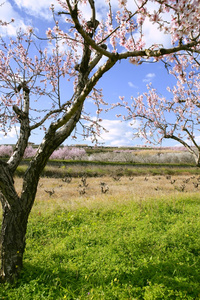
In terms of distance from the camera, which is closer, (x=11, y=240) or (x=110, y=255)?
(x=11, y=240)

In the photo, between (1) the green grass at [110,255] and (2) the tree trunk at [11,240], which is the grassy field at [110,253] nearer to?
(1) the green grass at [110,255]

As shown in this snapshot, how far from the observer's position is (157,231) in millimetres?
6742

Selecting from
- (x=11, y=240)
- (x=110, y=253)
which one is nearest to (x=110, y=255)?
(x=110, y=253)

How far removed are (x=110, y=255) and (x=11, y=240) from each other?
7.80 feet

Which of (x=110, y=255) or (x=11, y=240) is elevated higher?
(x=11, y=240)

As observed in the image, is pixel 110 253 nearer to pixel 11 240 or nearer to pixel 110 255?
pixel 110 255

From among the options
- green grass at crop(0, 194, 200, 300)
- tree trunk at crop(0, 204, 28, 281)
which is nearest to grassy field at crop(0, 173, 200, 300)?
green grass at crop(0, 194, 200, 300)

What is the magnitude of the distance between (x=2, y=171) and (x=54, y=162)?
19550 mm

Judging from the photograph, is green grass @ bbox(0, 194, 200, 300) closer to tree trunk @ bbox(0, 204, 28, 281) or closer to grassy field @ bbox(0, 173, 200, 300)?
grassy field @ bbox(0, 173, 200, 300)

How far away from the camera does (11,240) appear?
430 cm

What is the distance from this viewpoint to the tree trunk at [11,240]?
169 inches

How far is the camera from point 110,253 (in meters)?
5.37

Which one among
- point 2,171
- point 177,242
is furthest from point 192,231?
point 2,171

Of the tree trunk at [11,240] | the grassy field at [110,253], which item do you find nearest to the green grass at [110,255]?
the grassy field at [110,253]
